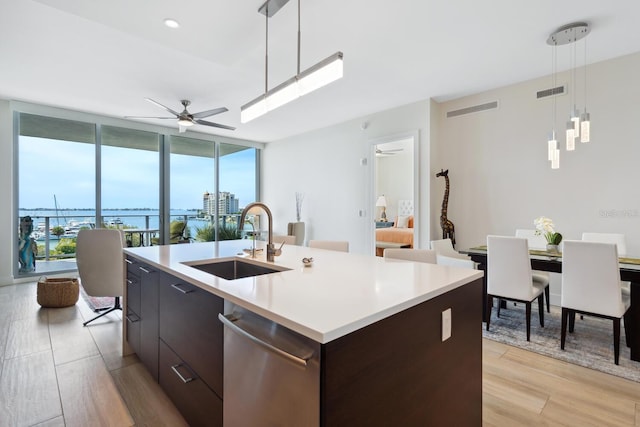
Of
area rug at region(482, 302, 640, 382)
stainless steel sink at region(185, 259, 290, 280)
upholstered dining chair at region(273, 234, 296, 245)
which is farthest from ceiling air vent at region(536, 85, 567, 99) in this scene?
stainless steel sink at region(185, 259, 290, 280)

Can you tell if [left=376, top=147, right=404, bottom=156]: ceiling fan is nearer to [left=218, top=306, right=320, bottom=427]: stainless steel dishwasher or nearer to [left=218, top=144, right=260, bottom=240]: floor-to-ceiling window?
[left=218, top=144, right=260, bottom=240]: floor-to-ceiling window

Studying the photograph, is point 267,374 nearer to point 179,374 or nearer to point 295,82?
point 179,374

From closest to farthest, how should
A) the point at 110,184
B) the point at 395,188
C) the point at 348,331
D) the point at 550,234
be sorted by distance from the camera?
1. the point at 348,331
2. the point at 550,234
3. the point at 110,184
4. the point at 395,188

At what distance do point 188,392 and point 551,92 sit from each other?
4.73 meters

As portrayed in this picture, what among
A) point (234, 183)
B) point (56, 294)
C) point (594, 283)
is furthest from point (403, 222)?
point (56, 294)

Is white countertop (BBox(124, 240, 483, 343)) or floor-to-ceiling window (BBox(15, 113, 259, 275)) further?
floor-to-ceiling window (BBox(15, 113, 259, 275))

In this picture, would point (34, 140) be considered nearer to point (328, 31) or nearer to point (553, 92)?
point (328, 31)

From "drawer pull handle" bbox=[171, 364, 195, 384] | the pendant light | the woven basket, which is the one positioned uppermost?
the pendant light

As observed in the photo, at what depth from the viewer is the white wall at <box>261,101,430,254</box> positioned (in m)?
4.82

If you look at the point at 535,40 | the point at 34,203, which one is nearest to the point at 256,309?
the point at 535,40

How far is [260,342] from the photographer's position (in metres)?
1.00

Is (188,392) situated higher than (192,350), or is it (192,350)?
(192,350)

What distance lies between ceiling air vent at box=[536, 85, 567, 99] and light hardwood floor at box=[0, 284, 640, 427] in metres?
3.04

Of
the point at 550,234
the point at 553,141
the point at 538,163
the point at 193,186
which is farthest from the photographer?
the point at 193,186
